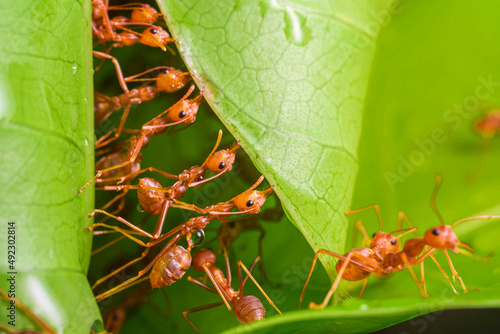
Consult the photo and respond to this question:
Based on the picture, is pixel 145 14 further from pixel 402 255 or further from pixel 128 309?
pixel 402 255

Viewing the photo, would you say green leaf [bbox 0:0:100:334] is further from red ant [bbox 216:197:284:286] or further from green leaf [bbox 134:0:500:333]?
red ant [bbox 216:197:284:286]

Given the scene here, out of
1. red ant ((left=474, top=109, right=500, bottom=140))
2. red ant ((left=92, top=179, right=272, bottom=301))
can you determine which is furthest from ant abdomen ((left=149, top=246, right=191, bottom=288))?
red ant ((left=474, top=109, right=500, bottom=140))

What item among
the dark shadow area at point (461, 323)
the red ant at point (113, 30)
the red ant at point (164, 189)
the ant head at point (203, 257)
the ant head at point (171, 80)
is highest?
the red ant at point (113, 30)

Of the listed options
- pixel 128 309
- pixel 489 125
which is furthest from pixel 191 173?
pixel 489 125

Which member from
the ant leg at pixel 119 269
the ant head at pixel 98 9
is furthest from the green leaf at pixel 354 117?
the ant head at pixel 98 9

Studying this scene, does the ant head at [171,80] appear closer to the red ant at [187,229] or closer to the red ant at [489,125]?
the red ant at [187,229]
